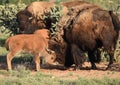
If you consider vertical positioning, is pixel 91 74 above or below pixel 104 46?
below

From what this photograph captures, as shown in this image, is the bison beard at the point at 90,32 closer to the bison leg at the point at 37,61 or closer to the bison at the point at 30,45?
the bison at the point at 30,45

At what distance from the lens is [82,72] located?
13.9 metres

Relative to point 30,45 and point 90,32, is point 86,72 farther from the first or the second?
point 30,45

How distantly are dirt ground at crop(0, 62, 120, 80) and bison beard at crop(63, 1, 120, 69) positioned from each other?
37 cm

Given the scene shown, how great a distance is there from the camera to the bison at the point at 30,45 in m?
13.8

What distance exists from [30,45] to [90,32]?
6.20 ft

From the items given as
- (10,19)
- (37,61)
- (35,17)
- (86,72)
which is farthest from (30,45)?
(10,19)

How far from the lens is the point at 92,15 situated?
538 inches

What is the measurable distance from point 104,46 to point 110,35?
1.22 ft

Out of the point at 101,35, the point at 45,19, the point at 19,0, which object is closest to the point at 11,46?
the point at 45,19

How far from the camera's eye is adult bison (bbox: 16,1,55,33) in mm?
15016

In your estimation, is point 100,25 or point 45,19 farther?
point 45,19

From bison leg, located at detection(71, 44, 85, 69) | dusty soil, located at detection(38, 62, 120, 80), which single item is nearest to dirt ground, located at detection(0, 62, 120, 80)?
dusty soil, located at detection(38, 62, 120, 80)

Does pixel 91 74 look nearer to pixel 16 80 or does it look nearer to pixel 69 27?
pixel 69 27
